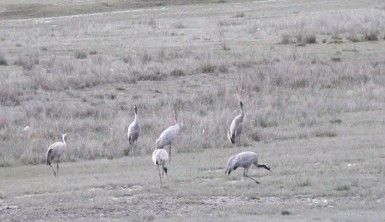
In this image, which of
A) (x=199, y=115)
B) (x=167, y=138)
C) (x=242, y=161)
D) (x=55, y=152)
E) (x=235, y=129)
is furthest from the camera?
(x=199, y=115)

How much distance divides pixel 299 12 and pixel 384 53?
26.1 meters

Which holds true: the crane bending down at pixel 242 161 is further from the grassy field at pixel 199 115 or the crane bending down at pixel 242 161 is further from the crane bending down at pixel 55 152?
the crane bending down at pixel 55 152

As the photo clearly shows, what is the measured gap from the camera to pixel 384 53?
42562 millimetres

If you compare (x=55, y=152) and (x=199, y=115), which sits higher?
(x=55, y=152)

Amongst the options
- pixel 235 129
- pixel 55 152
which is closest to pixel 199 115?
pixel 235 129

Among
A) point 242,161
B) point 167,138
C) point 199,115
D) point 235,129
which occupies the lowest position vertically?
point 199,115

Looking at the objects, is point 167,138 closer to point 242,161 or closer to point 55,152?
point 55,152

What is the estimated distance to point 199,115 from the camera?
94.1 ft

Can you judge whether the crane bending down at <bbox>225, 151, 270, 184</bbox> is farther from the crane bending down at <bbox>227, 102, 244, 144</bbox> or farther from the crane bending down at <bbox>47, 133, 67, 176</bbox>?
the crane bending down at <bbox>227, 102, 244, 144</bbox>

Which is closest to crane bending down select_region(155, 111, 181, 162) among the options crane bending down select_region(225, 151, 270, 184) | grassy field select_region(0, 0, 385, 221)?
grassy field select_region(0, 0, 385, 221)

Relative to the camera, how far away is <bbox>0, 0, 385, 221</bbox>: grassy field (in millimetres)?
17453

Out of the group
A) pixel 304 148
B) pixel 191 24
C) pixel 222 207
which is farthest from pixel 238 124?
pixel 191 24

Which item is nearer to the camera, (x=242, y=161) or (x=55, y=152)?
(x=242, y=161)

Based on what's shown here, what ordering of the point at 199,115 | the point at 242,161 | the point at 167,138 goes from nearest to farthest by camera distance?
the point at 242,161
the point at 167,138
the point at 199,115
